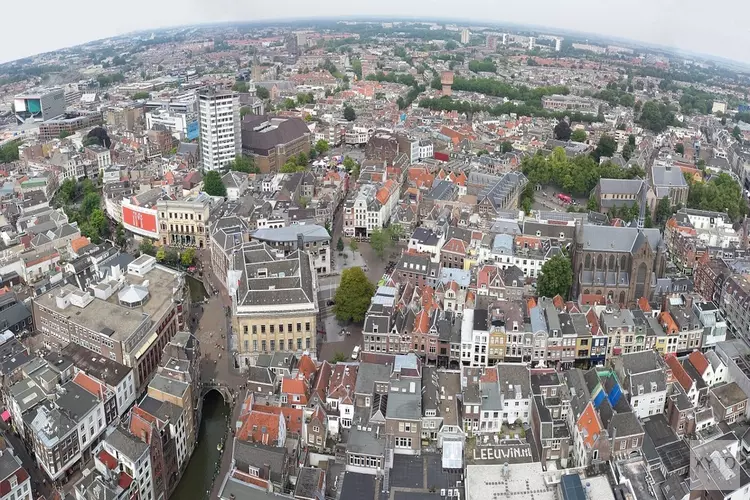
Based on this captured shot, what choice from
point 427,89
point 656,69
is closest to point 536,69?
point 656,69

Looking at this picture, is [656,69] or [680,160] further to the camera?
[656,69]

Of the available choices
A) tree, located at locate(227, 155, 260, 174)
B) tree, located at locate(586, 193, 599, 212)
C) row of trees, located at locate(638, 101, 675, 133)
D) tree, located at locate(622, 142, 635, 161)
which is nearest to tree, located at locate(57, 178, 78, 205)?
tree, located at locate(227, 155, 260, 174)

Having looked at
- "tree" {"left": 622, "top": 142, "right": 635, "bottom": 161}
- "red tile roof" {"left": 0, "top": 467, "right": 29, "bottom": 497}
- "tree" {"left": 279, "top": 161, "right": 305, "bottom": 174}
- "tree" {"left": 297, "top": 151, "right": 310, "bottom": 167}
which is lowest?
"tree" {"left": 297, "top": 151, "right": 310, "bottom": 167}

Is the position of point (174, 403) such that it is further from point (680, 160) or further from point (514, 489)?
point (680, 160)

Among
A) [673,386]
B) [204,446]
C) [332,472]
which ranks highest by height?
[673,386]

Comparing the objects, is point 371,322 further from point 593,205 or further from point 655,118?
point 655,118

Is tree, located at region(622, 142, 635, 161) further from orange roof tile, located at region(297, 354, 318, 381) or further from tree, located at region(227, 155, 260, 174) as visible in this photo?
orange roof tile, located at region(297, 354, 318, 381)
